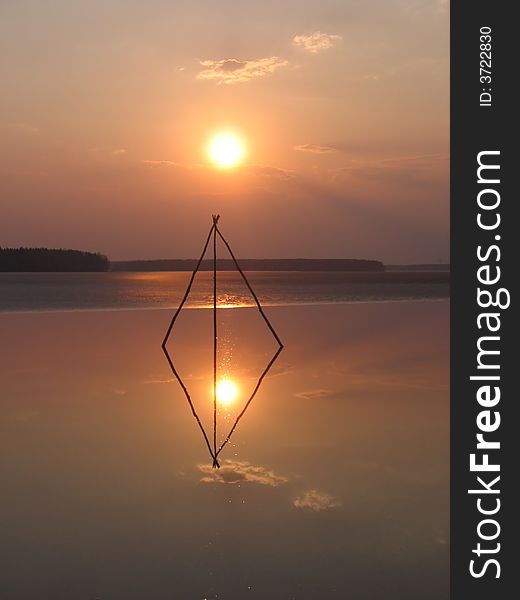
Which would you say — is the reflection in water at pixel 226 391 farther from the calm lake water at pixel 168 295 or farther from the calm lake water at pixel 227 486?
the calm lake water at pixel 168 295

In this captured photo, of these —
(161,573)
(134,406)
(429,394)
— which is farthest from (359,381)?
(161,573)

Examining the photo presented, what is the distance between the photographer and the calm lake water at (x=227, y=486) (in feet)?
17.0

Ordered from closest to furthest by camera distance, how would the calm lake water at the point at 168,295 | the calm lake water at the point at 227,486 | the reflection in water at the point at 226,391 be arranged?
1. the calm lake water at the point at 227,486
2. the reflection in water at the point at 226,391
3. the calm lake water at the point at 168,295

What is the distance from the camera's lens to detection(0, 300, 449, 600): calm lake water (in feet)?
17.0

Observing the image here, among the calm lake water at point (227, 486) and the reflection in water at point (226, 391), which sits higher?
the reflection in water at point (226, 391)

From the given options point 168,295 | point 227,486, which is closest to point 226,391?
point 227,486

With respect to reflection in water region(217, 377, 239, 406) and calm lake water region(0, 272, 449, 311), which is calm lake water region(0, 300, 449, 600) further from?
calm lake water region(0, 272, 449, 311)

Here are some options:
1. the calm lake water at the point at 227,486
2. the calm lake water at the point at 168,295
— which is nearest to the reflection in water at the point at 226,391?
the calm lake water at the point at 227,486

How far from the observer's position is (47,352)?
17359 mm

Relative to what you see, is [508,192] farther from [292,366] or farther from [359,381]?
[292,366]

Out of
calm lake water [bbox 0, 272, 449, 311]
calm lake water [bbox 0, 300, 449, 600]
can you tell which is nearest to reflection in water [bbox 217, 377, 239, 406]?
calm lake water [bbox 0, 300, 449, 600]

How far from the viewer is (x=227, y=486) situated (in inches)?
281

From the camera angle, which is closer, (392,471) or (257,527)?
(257,527)

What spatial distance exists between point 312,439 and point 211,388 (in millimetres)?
4052
